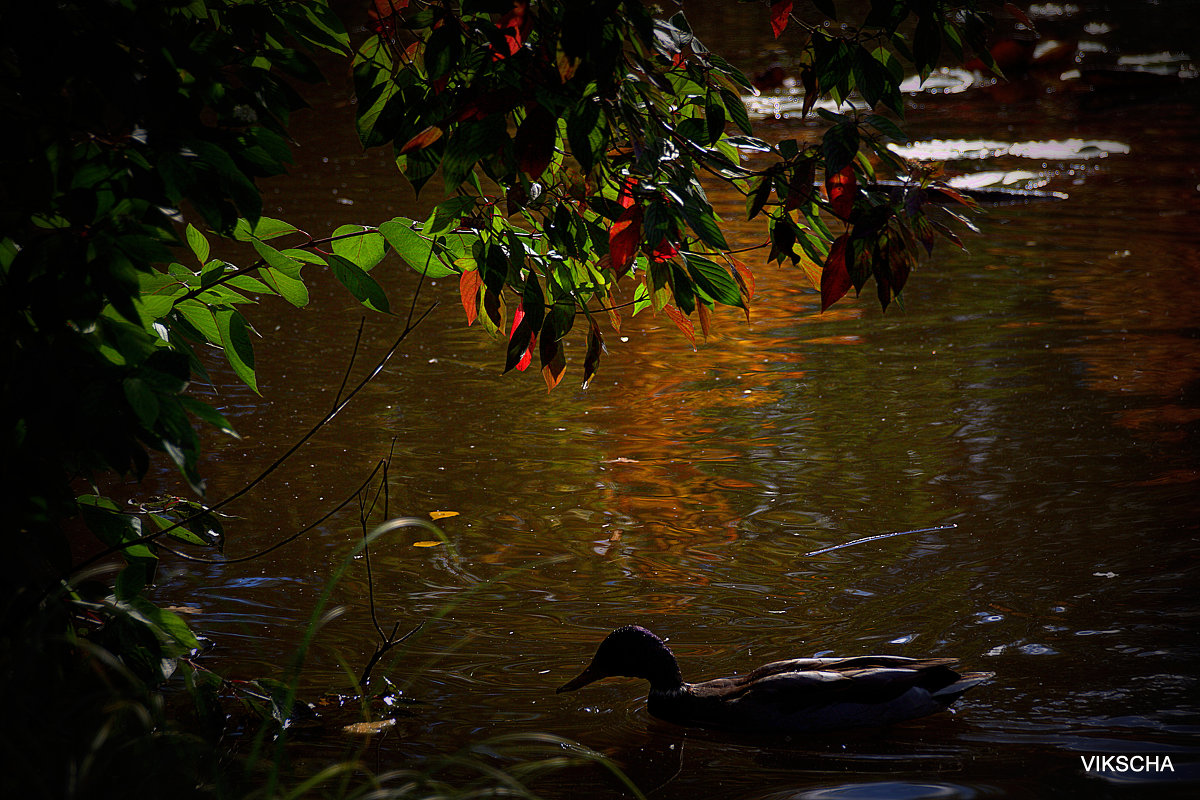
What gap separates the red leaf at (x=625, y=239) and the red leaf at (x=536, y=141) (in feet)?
1.22

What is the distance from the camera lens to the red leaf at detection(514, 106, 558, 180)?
3002 mm

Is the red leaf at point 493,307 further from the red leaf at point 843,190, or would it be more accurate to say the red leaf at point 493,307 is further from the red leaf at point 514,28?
the red leaf at point 843,190

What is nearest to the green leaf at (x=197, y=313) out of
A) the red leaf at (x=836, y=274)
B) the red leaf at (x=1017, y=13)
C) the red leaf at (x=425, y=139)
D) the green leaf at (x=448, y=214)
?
the green leaf at (x=448, y=214)

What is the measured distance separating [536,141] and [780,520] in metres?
3.34

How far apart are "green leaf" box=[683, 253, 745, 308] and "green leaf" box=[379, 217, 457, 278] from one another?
731 mm

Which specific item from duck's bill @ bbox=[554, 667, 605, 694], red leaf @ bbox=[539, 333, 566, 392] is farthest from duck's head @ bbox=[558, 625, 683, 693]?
red leaf @ bbox=[539, 333, 566, 392]

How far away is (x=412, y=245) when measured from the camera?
3.67 meters

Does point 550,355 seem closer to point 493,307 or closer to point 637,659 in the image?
point 493,307

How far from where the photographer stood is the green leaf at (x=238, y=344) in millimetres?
3479

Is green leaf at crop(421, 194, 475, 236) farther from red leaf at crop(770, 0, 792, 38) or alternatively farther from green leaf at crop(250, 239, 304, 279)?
red leaf at crop(770, 0, 792, 38)

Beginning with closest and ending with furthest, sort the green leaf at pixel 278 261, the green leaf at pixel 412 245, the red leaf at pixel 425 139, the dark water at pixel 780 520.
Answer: the red leaf at pixel 425 139
the green leaf at pixel 278 261
the green leaf at pixel 412 245
the dark water at pixel 780 520

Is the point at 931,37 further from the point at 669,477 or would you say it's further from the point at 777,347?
the point at 777,347

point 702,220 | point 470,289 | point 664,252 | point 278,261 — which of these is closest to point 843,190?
point 702,220

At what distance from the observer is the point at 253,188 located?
2.82 m
